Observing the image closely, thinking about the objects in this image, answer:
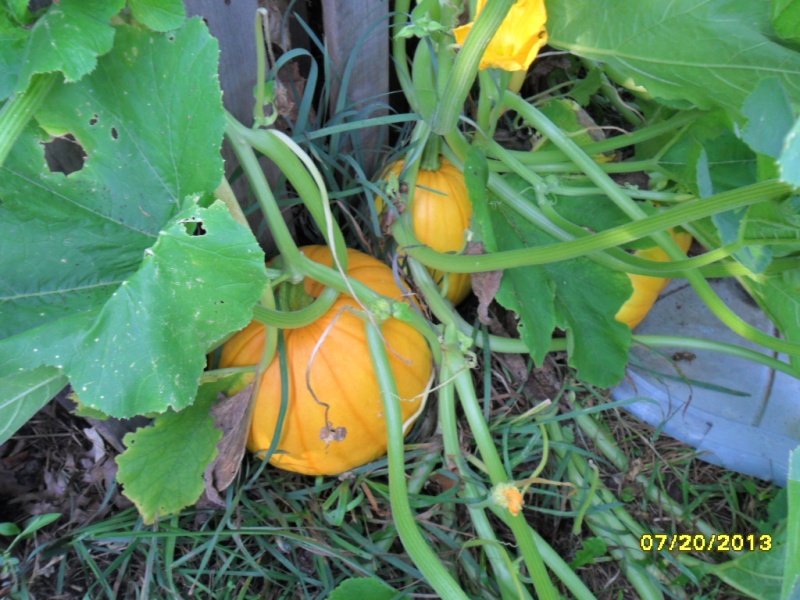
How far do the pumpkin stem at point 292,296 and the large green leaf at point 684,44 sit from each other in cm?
56

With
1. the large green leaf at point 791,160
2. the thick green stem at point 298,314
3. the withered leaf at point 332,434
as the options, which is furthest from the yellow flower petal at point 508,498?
the large green leaf at point 791,160

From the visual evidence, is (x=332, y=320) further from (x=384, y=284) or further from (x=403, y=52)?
(x=403, y=52)

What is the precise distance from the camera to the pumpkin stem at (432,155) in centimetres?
122

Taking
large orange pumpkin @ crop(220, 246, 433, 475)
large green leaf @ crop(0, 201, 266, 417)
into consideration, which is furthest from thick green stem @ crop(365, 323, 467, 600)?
large green leaf @ crop(0, 201, 266, 417)

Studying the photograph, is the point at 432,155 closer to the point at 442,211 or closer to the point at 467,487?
the point at 442,211

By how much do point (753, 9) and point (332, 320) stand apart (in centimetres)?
74

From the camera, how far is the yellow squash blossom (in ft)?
2.77

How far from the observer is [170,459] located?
3.35 ft

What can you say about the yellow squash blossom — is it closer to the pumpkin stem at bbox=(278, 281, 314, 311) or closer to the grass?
the pumpkin stem at bbox=(278, 281, 314, 311)

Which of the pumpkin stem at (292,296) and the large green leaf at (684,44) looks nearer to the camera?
the large green leaf at (684,44)

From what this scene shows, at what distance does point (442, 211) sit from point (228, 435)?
1.85ft

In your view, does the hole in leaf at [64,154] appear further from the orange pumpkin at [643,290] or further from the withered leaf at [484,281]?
the orange pumpkin at [643,290]

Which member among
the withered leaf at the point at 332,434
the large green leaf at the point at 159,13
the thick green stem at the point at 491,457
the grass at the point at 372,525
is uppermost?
the large green leaf at the point at 159,13
